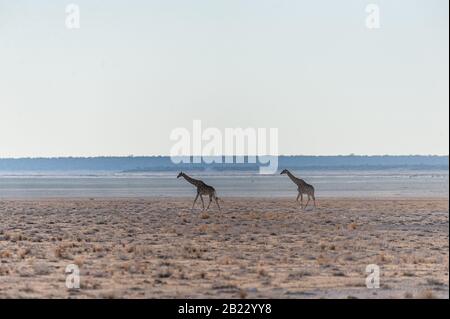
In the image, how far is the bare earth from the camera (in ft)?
57.8

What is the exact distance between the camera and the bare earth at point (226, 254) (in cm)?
1761

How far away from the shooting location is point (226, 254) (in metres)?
23.3

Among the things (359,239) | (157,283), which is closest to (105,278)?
(157,283)

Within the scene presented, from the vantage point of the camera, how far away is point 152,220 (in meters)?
35.8

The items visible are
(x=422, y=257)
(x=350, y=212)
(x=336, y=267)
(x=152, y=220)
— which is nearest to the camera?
(x=336, y=267)

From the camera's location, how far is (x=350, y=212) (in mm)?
40781
